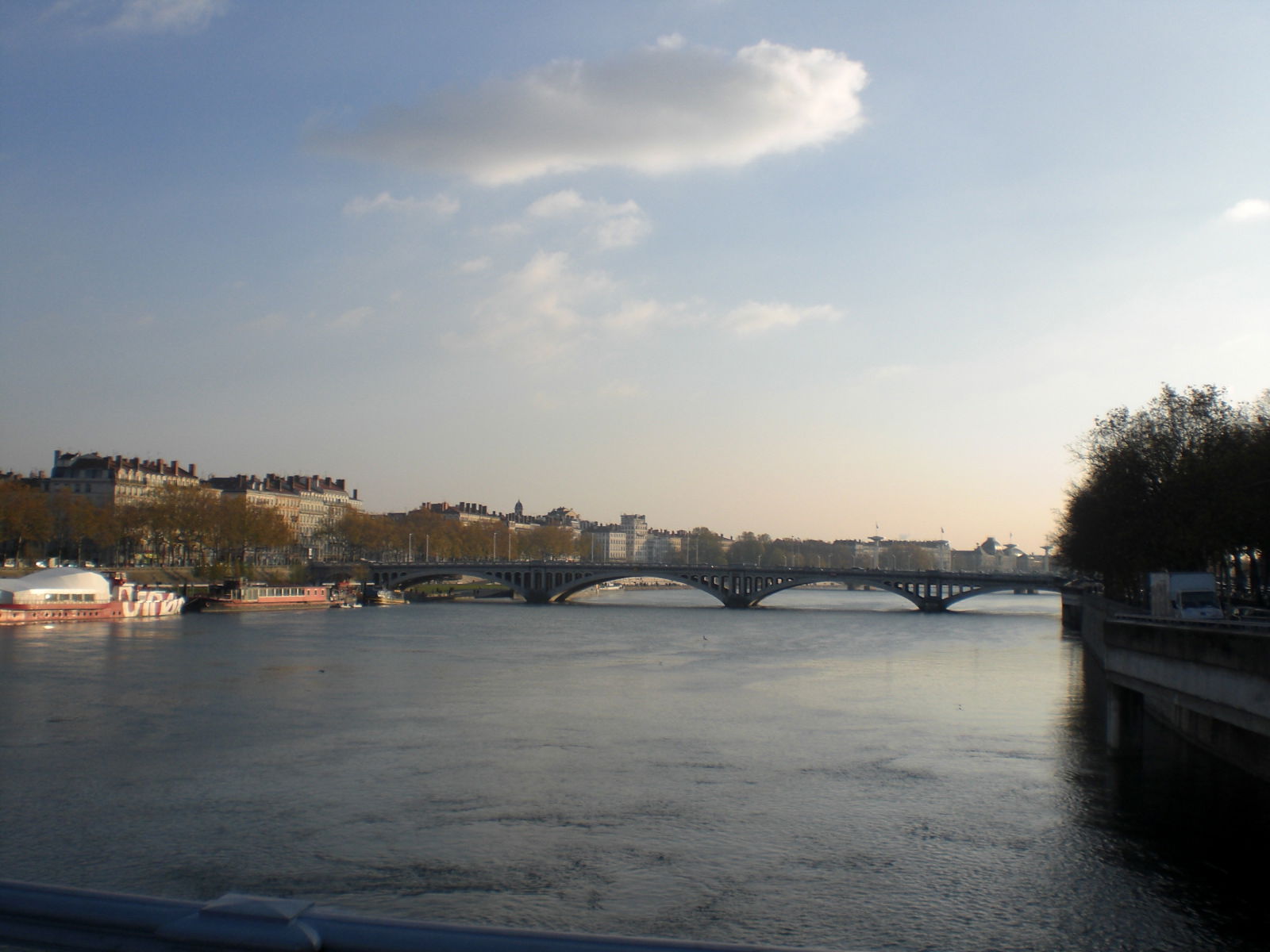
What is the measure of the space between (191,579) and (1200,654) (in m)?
76.9

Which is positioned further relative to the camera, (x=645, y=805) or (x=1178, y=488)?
(x=1178, y=488)

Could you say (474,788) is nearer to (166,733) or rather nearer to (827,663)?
(166,733)

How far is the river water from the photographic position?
1191 centimetres

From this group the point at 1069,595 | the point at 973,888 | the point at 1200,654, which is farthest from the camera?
the point at 1069,595

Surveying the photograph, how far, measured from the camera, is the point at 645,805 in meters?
16.2

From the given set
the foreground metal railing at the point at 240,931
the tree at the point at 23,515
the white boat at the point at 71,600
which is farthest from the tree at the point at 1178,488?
the tree at the point at 23,515

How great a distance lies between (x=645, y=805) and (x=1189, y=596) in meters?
18.4

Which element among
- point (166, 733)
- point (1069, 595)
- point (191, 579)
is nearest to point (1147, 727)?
point (166, 733)

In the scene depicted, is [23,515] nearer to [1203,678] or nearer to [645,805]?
[645,805]

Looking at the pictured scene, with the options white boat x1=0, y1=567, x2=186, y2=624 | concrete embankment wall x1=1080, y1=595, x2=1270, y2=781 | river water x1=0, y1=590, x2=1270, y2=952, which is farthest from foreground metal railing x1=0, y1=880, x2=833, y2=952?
white boat x1=0, y1=567, x2=186, y2=624

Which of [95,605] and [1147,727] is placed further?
[95,605]

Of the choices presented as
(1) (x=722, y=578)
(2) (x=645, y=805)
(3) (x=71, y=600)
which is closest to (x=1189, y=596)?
(2) (x=645, y=805)

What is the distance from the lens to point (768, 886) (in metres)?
12.5

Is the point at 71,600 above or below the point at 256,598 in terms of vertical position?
above
